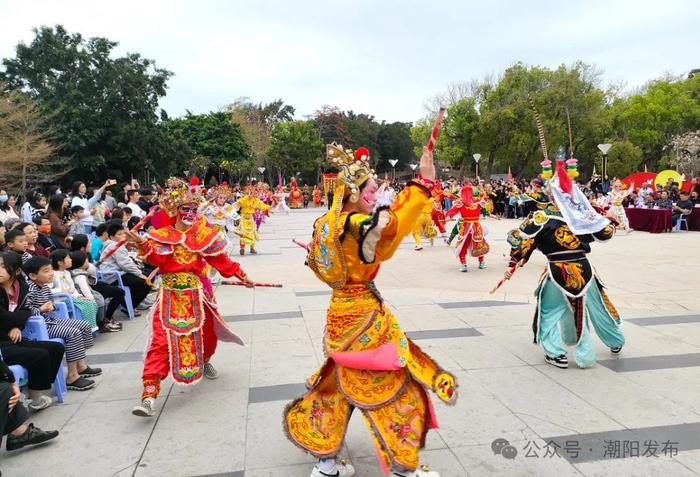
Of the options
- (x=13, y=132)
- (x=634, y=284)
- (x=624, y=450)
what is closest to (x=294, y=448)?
(x=624, y=450)

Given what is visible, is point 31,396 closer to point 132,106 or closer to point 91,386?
point 91,386

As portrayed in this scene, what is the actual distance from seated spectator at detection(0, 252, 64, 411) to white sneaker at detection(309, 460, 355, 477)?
2.26 m

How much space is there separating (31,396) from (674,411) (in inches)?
184

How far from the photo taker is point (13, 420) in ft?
10.9

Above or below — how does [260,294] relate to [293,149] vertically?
A: below

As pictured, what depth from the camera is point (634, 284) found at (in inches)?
321

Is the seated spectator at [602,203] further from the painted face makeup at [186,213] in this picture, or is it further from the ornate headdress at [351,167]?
the painted face makeup at [186,213]

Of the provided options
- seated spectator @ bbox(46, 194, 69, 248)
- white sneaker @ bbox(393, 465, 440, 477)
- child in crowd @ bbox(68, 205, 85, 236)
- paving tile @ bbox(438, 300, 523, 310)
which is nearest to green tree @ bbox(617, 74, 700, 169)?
paving tile @ bbox(438, 300, 523, 310)

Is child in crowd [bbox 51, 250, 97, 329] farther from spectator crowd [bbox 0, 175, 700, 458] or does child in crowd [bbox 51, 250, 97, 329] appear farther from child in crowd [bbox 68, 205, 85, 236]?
child in crowd [bbox 68, 205, 85, 236]

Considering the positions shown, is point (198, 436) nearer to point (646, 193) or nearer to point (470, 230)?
point (470, 230)

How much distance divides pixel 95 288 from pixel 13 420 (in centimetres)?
311

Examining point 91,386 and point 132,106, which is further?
point 132,106

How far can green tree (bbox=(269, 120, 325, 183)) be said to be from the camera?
40.7m

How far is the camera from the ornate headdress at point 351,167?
2779 mm
